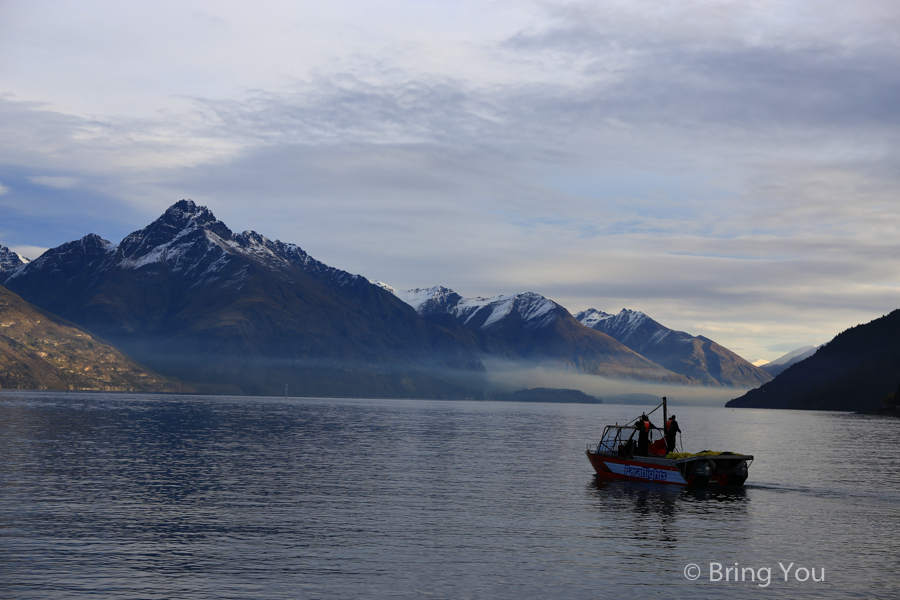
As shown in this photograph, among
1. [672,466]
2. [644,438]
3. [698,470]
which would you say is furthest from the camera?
[644,438]

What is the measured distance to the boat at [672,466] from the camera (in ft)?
216

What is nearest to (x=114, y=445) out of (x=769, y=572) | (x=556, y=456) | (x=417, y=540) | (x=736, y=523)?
(x=556, y=456)

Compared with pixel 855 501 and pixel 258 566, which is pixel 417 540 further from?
pixel 855 501

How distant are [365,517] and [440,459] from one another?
141 ft

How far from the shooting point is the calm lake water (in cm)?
3247

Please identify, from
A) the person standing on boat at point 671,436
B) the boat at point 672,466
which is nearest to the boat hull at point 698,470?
the boat at point 672,466

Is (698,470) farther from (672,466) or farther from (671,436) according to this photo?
(671,436)

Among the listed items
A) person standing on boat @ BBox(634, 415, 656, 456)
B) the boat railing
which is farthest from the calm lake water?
person standing on boat @ BBox(634, 415, 656, 456)

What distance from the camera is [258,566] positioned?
3494 cm

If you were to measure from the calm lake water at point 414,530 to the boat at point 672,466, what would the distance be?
213 cm

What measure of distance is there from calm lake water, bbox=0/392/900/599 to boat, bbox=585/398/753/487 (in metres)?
2.13

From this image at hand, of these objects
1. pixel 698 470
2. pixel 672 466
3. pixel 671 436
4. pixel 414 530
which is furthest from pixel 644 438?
pixel 414 530

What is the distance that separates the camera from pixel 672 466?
66562 mm

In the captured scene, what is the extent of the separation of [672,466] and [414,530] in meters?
31.3
